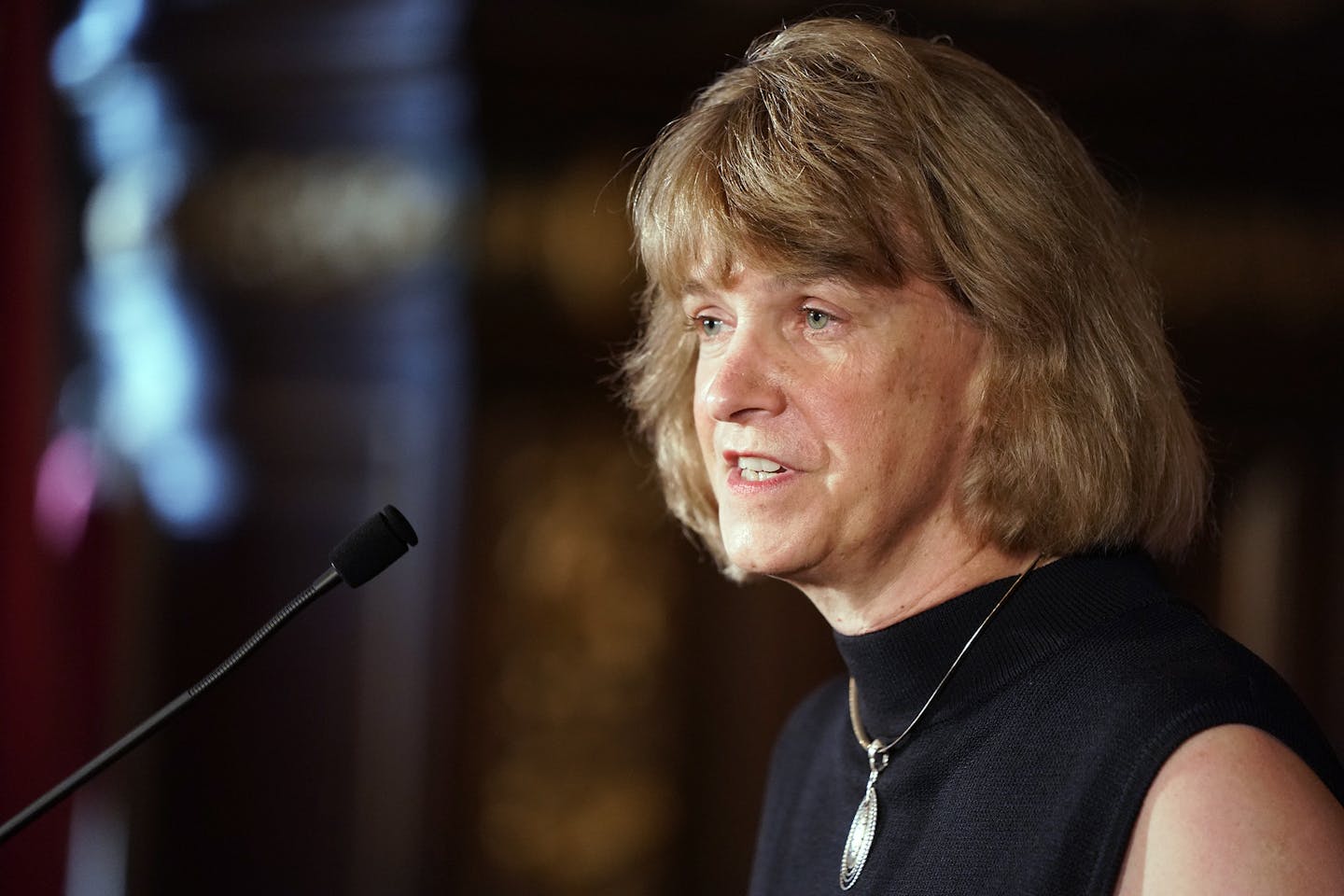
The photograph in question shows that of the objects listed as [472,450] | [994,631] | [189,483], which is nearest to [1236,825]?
[994,631]

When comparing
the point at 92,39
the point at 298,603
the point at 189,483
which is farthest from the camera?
the point at 189,483

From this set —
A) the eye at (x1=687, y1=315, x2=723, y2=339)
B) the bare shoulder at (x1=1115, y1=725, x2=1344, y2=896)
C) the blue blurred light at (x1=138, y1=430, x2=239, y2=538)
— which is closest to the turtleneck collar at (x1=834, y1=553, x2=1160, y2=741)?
the bare shoulder at (x1=1115, y1=725, x2=1344, y2=896)

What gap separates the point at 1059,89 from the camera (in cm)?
379

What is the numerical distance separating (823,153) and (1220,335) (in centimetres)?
298

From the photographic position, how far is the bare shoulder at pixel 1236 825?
3.32ft

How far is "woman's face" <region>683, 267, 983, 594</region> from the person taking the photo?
53.0 inches

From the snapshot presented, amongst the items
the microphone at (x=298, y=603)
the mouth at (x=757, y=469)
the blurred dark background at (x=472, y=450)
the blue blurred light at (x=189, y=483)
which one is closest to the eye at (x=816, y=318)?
the mouth at (x=757, y=469)

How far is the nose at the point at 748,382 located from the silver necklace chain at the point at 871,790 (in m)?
0.28

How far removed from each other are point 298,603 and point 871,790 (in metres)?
0.60

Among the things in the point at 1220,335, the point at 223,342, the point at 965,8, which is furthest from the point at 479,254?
the point at 1220,335

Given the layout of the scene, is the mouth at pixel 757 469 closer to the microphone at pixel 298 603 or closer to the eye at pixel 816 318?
the eye at pixel 816 318

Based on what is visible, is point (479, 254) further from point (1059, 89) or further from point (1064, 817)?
point (1064, 817)

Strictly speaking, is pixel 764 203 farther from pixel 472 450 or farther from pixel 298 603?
pixel 472 450

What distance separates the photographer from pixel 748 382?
136cm
